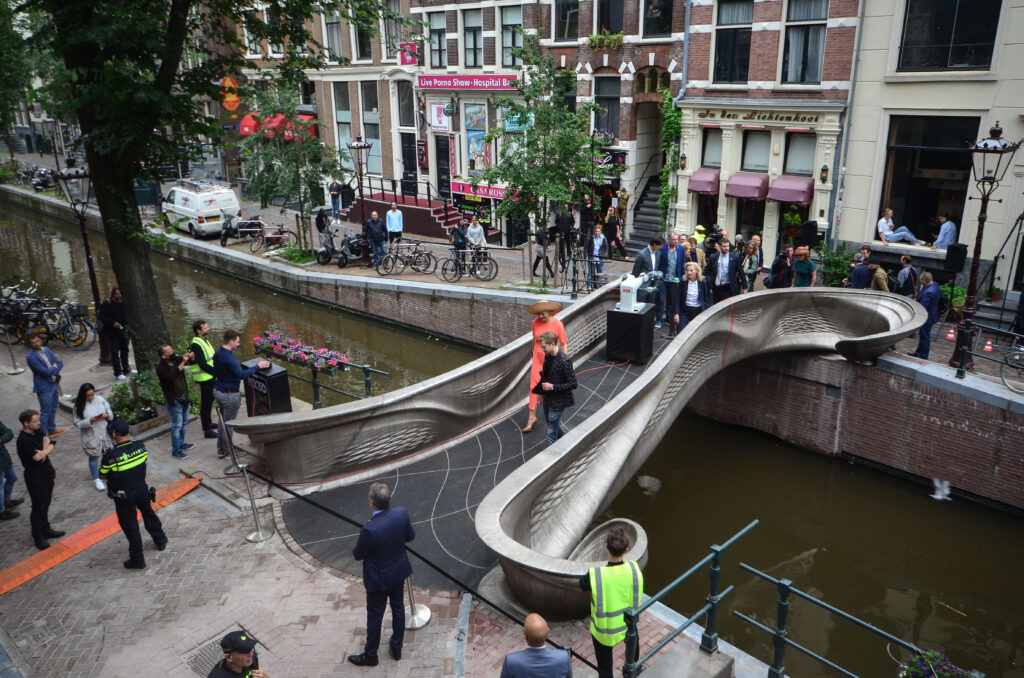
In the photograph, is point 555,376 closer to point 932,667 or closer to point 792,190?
point 932,667

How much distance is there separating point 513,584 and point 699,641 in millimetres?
1803

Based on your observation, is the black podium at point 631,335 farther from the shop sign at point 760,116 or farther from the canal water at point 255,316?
the shop sign at point 760,116

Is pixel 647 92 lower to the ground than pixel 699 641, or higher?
higher

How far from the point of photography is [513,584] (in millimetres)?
6895

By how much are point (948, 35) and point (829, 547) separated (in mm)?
11661

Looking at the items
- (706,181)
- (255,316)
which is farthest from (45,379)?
(706,181)

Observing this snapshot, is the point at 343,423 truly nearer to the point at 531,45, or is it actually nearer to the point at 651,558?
the point at 651,558

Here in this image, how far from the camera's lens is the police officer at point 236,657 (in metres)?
4.71

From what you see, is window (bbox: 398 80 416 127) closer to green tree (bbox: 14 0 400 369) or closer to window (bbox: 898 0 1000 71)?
green tree (bbox: 14 0 400 369)

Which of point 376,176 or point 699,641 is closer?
point 699,641

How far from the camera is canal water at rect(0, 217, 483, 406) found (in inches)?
704

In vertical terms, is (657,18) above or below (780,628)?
above

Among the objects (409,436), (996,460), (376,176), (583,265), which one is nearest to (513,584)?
(409,436)

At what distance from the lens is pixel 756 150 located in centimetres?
1989
